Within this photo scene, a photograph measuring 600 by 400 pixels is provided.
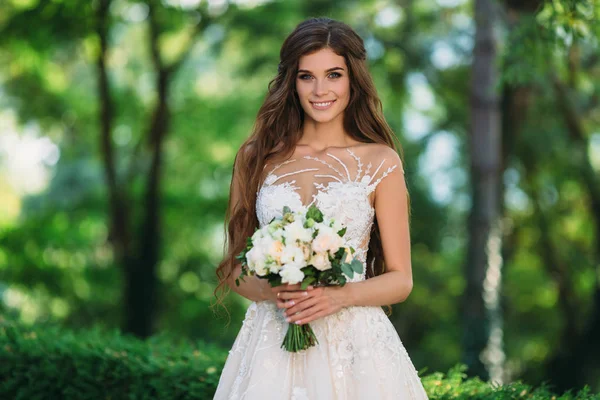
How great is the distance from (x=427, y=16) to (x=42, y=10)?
24.7 feet

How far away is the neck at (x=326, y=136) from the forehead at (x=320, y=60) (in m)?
0.32

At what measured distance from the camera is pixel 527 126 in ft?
54.1

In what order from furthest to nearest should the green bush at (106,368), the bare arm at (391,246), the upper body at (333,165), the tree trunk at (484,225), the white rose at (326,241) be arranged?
the tree trunk at (484,225) → the green bush at (106,368) → the upper body at (333,165) → the bare arm at (391,246) → the white rose at (326,241)

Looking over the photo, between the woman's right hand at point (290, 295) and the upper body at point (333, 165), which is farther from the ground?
the upper body at point (333, 165)

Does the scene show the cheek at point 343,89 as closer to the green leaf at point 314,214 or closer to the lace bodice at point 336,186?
Answer: the lace bodice at point 336,186

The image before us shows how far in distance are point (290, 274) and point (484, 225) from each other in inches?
271

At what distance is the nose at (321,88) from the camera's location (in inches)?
151

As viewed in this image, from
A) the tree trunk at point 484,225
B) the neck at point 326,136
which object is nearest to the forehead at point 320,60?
the neck at point 326,136

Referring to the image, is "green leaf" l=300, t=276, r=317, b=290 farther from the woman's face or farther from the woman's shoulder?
the woman's face

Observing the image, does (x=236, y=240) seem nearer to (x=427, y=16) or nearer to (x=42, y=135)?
(x=427, y=16)

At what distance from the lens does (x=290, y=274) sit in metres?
3.16

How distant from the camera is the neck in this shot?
13.3 feet

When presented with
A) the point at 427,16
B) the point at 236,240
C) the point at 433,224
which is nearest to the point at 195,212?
the point at 433,224

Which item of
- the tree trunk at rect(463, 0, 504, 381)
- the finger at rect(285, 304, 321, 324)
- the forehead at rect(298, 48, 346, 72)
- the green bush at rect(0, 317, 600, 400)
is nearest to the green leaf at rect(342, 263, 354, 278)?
the finger at rect(285, 304, 321, 324)
